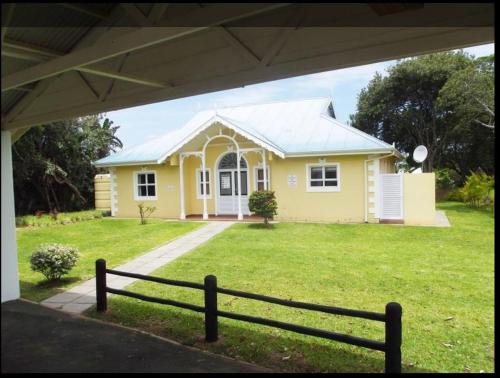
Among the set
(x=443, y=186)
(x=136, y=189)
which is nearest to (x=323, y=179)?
(x=136, y=189)

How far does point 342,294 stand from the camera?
6805 mm

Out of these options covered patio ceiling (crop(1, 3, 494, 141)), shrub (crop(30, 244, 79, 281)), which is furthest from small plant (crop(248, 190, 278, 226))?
covered patio ceiling (crop(1, 3, 494, 141))

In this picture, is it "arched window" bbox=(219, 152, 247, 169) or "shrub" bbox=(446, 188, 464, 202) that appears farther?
"shrub" bbox=(446, 188, 464, 202)

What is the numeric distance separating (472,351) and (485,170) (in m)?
34.6

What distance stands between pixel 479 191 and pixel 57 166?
22.2 meters

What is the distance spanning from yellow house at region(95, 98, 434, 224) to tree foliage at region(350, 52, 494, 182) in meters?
12.8

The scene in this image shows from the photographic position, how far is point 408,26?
3.46 metres

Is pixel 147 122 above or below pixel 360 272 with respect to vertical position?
above

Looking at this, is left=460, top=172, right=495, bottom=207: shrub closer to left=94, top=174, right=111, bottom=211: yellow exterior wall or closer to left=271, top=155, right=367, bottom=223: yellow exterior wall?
left=271, top=155, right=367, bottom=223: yellow exterior wall

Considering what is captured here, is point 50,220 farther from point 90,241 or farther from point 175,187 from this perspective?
point 90,241

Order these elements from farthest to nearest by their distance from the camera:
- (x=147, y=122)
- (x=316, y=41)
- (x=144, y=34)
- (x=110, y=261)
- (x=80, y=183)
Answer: (x=147, y=122) < (x=80, y=183) < (x=110, y=261) < (x=316, y=41) < (x=144, y=34)

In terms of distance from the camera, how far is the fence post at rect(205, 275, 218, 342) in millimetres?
4777

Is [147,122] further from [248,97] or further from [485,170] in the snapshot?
[485,170]

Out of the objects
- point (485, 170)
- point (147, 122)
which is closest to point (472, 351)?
point (147, 122)
